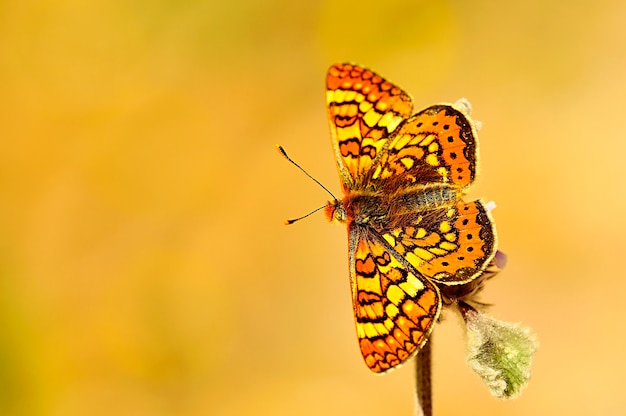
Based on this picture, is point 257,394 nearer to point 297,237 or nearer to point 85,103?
point 297,237

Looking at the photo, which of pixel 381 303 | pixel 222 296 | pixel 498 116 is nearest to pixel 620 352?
pixel 498 116

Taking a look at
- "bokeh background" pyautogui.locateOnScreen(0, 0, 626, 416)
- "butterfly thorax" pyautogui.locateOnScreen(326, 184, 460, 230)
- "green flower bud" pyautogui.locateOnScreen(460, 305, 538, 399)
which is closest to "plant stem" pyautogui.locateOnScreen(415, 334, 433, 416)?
"green flower bud" pyautogui.locateOnScreen(460, 305, 538, 399)

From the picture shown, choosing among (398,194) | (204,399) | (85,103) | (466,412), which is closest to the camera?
(398,194)

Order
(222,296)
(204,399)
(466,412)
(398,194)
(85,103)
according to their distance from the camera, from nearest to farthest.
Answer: (398,194), (466,412), (204,399), (222,296), (85,103)

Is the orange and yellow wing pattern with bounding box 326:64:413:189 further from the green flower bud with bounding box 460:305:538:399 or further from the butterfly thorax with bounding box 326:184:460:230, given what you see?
the green flower bud with bounding box 460:305:538:399

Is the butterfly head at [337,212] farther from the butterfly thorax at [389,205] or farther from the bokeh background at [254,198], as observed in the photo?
the bokeh background at [254,198]

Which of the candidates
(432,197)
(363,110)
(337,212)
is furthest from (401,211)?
(363,110)

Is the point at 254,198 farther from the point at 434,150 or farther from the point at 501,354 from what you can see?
the point at 501,354
